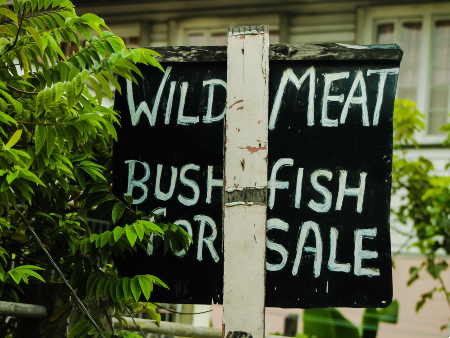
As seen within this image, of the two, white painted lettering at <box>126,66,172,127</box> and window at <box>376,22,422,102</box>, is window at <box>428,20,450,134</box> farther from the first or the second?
white painted lettering at <box>126,66,172,127</box>

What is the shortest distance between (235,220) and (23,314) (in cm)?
97

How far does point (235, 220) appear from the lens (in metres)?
1.66

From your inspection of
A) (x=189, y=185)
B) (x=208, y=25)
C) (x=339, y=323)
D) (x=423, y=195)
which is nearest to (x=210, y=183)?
(x=189, y=185)

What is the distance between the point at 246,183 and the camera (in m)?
1.66

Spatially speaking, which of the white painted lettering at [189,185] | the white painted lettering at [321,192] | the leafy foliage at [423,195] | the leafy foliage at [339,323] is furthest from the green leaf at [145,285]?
the leafy foliage at [339,323]

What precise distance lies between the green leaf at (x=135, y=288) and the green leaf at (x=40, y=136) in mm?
597

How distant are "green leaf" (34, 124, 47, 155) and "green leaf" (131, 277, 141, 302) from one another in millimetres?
597

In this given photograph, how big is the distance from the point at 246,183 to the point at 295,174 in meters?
0.24

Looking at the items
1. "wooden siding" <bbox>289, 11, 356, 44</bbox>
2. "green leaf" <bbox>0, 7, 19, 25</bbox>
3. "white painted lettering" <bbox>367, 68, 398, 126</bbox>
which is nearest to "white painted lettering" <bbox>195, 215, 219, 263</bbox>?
"white painted lettering" <bbox>367, 68, 398, 126</bbox>

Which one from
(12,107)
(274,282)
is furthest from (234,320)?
(12,107)

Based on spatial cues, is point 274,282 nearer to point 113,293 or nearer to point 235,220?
point 235,220

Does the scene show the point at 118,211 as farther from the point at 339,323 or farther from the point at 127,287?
the point at 339,323

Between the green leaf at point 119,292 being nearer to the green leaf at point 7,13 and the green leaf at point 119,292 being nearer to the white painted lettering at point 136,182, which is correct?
the white painted lettering at point 136,182

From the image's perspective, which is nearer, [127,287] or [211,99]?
[127,287]
